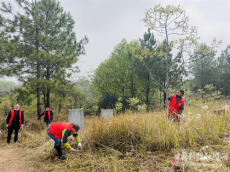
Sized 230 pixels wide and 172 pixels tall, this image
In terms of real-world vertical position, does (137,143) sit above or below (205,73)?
below

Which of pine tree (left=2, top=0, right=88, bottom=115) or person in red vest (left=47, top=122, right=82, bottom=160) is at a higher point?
pine tree (left=2, top=0, right=88, bottom=115)

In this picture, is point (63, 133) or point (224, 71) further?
point (224, 71)

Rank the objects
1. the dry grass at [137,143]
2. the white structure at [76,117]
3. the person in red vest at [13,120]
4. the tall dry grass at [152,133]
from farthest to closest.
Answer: the white structure at [76,117]
the person in red vest at [13,120]
the tall dry grass at [152,133]
the dry grass at [137,143]

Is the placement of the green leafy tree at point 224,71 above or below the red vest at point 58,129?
above

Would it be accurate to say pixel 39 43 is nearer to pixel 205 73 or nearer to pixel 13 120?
pixel 13 120

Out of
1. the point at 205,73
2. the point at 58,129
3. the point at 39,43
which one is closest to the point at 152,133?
the point at 58,129

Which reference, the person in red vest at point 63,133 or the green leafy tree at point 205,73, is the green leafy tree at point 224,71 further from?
the person in red vest at point 63,133

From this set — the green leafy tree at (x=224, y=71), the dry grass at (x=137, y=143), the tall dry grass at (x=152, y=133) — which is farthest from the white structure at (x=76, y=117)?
the green leafy tree at (x=224, y=71)

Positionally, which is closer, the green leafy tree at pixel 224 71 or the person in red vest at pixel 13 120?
the person in red vest at pixel 13 120

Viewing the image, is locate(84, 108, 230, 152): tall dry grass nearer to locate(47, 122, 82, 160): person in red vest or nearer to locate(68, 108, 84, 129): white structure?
locate(47, 122, 82, 160): person in red vest

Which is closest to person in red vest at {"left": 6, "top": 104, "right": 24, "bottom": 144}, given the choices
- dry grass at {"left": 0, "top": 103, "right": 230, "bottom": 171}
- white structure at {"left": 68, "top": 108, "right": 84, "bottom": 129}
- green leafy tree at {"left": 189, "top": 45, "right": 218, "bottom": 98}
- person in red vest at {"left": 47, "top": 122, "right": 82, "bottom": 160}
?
white structure at {"left": 68, "top": 108, "right": 84, "bottom": 129}

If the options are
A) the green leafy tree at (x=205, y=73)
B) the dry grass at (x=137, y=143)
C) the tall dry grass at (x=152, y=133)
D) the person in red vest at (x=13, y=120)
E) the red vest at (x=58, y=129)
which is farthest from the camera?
the green leafy tree at (x=205, y=73)

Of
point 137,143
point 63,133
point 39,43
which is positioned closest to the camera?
point 137,143

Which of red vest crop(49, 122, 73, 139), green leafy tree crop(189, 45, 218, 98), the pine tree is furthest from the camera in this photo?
green leafy tree crop(189, 45, 218, 98)
